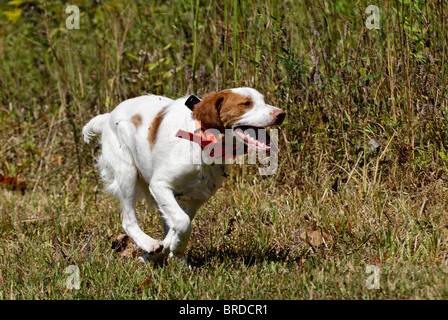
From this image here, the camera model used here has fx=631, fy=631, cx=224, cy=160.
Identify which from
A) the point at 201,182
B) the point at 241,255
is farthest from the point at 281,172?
the point at 201,182

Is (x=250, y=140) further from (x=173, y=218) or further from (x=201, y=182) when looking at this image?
(x=173, y=218)

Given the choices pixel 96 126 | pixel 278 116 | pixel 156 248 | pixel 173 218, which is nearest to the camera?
pixel 278 116

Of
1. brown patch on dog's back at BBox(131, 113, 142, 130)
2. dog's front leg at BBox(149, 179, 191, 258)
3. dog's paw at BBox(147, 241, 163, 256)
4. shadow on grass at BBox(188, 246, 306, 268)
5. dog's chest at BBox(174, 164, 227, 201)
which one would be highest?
brown patch on dog's back at BBox(131, 113, 142, 130)

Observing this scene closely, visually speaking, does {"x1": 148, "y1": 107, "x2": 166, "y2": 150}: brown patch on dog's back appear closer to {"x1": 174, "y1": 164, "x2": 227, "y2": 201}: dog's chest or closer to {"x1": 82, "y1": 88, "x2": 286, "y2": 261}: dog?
{"x1": 82, "y1": 88, "x2": 286, "y2": 261}: dog

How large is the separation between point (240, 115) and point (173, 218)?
67 centimetres

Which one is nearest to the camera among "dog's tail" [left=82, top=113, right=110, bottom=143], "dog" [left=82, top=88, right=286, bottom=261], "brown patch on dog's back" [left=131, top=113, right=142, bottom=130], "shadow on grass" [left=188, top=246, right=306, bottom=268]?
"dog" [left=82, top=88, right=286, bottom=261]

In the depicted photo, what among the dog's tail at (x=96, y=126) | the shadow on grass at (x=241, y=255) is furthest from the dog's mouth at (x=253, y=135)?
the dog's tail at (x=96, y=126)

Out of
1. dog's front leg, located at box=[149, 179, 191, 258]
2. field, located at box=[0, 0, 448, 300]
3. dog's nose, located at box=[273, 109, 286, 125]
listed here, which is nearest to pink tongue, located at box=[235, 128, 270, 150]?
dog's nose, located at box=[273, 109, 286, 125]

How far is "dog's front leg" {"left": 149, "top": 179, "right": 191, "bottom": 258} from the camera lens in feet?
11.1

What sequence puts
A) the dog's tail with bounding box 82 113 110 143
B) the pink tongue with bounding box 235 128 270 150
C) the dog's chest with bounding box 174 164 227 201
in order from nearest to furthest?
1. the pink tongue with bounding box 235 128 270 150
2. the dog's chest with bounding box 174 164 227 201
3. the dog's tail with bounding box 82 113 110 143

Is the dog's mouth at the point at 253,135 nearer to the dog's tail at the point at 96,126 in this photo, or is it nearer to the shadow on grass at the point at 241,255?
the shadow on grass at the point at 241,255

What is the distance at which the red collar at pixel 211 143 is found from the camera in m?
3.31

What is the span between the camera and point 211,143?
3322 millimetres
